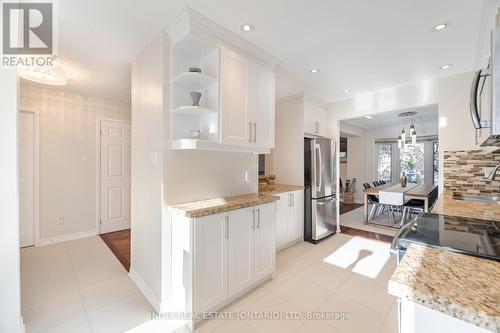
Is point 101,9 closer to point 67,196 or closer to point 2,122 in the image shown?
point 2,122

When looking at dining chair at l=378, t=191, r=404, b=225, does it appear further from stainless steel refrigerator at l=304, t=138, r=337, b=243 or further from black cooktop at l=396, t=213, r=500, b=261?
black cooktop at l=396, t=213, r=500, b=261

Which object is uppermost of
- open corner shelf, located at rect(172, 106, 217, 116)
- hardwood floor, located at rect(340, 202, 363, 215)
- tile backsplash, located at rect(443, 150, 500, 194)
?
open corner shelf, located at rect(172, 106, 217, 116)

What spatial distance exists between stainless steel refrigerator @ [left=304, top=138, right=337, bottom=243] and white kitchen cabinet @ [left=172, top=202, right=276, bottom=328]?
157 cm

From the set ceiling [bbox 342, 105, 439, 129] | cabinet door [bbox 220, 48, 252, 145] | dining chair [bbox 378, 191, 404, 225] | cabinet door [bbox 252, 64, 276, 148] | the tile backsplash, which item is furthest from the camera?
ceiling [bbox 342, 105, 439, 129]

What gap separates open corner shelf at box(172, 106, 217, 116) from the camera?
183cm

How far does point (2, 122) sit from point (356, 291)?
332cm

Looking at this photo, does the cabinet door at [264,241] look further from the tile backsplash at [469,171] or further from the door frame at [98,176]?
the door frame at [98,176]

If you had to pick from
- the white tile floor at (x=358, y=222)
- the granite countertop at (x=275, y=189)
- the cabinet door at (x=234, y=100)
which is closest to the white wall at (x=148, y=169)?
the cabinet door at (x=234, y=100)

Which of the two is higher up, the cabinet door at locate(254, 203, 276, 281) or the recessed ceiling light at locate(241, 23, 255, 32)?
the recessed ceiling light at locate(241, 23, 255, 32)

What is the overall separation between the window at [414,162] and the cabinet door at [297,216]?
17.3 ft

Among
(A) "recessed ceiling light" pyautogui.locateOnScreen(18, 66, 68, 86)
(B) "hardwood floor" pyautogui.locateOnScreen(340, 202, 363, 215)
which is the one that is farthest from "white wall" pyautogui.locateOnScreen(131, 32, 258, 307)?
(B) "hardwood floor" pyautogui.locateOnScreen(340, 202, 363, 215)

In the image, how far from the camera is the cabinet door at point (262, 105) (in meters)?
2.29

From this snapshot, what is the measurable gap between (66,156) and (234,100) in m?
3.35

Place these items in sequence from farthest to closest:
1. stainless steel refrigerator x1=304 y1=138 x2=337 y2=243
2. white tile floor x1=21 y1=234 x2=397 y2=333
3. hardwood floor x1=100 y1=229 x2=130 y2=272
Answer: stainless steel refrigerator x1=304 y1=138 x2=337 y2=243
hardwood floor x1=100 y1=229 x2=130 y2=272
white tile floor x1=21 y1=234 x2=397 y2=333
